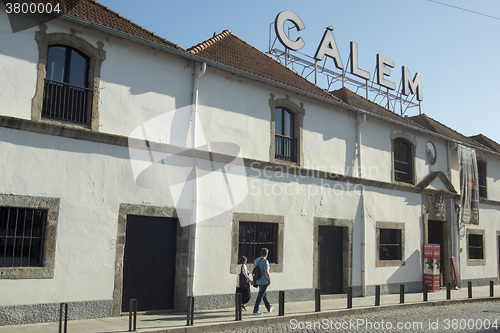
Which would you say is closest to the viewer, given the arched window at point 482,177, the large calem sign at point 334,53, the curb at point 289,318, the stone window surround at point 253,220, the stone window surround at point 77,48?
the curb at point 289,318

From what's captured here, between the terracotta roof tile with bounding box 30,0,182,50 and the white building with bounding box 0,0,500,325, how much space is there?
0.06m

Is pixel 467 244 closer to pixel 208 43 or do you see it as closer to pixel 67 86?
pixel 208 43

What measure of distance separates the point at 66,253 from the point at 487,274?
18936 mm

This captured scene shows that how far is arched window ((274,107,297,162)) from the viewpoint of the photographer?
14.1 m

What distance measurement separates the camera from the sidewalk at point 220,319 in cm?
885

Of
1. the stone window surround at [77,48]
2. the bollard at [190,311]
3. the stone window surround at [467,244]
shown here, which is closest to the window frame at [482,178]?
the stone window surround at [467,244]

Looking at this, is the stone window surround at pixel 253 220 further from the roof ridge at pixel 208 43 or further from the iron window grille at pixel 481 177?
the iron window grille at pixel 481 177

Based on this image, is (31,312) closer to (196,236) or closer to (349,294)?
(196,236)

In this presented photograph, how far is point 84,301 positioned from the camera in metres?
9.85

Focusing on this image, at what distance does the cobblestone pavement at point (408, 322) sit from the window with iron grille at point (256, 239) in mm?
2564

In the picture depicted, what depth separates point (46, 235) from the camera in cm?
948

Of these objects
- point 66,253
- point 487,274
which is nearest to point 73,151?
point 66,253

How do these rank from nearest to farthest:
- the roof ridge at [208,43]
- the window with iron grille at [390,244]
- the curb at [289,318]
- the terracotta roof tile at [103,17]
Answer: the curb at [289,318] → the terracotta roof tile at [103,17] → the roof ridge at [208,43] → the window with iron grille at [390,244]

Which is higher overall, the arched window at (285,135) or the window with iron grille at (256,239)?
the arched window at (285,135)
